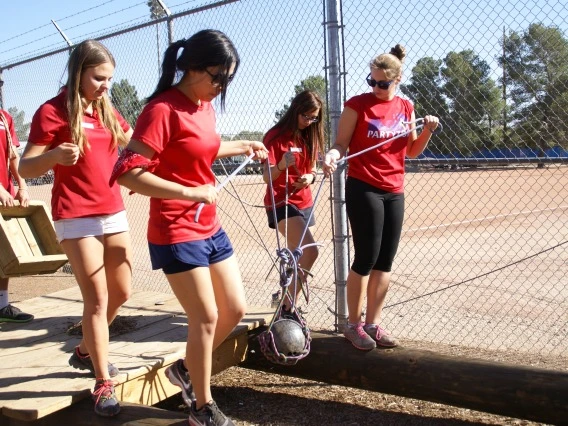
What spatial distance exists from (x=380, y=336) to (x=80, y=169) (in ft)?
6.71

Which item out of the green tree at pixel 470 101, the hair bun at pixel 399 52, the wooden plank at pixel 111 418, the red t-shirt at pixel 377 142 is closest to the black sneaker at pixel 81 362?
the wooden plank at pixel 111 418

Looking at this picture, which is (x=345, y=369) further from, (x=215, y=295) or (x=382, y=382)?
(x=215, y=295)

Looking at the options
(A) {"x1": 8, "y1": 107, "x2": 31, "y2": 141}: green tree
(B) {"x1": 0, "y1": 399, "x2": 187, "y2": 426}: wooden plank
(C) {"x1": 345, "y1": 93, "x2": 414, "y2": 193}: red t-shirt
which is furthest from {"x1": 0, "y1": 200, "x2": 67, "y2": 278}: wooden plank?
(A) {"x1": 8, "y1": 107, "x2": 31, "y2": 141}: green tree

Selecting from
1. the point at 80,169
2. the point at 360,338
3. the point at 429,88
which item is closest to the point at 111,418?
the point at 80,169

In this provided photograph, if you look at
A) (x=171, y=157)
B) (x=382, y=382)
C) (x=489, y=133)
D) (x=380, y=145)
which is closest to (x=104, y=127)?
(x=171, y=157)

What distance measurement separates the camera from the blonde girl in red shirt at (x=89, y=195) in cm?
307

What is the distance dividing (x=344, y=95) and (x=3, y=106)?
5.96 m

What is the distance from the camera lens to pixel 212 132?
112 inches

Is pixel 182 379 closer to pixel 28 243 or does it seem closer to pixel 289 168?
pixel 289 168

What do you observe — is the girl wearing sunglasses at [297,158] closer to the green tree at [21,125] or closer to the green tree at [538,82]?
the green tree at [538,82]

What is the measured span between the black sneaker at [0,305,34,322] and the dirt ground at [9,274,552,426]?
1314mm

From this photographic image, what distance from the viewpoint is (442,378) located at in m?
3.59

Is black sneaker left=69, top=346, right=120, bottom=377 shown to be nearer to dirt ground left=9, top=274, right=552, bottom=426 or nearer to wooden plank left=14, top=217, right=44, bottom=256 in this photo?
dirt ground left=9, top=274, right=552, bottom=426

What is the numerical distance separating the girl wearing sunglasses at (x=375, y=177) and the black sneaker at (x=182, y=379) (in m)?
1.14
